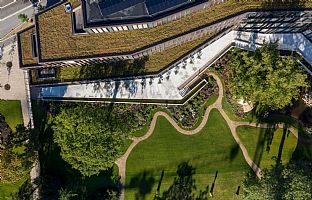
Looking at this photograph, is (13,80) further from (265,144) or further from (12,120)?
(265,144)

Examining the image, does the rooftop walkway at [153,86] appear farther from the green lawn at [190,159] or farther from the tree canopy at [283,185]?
the tree canopy at [283,185]

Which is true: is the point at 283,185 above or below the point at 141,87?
below

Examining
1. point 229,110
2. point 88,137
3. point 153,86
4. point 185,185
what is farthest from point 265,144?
point 88,137

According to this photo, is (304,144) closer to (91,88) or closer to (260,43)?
(260,43)

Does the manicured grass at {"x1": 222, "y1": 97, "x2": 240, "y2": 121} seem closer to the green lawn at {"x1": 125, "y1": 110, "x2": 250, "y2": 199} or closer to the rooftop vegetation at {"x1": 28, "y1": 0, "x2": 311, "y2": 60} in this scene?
the green lawn at {"x1": 125, "y1": 110, "x2": 250, "y2": 199}

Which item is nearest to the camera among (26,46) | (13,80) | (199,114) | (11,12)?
(26,46)

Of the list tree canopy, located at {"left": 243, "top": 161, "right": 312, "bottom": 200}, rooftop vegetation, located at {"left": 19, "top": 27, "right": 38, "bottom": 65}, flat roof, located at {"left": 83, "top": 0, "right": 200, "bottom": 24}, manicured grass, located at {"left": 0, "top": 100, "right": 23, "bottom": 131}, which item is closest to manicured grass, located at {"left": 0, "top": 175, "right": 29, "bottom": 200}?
manicured grass, located at {"left": 0, "top": 100, "right": 23, "bottom": 131}
